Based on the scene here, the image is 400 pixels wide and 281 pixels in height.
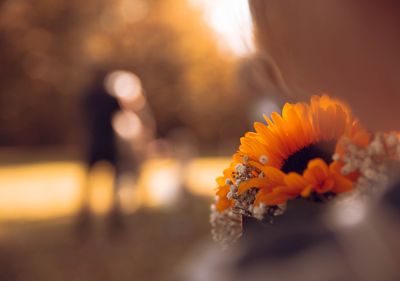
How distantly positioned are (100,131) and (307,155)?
26.5ft

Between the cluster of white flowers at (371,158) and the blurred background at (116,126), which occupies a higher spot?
the blurred background at (116,126)

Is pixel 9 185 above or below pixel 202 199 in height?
above

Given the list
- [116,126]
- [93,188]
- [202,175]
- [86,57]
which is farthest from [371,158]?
[86,57]

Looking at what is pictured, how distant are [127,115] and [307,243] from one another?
838 centimetres

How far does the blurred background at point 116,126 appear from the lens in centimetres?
695

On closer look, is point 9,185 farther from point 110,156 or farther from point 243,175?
point 243,175

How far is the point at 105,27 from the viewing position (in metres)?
20.9

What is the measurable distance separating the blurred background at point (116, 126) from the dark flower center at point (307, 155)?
0.11m

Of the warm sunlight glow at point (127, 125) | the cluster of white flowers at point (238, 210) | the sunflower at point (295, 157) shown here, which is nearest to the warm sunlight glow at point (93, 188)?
the warm sunlight glow at point (127, 125)

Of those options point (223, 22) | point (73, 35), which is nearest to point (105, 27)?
point (73, 35)

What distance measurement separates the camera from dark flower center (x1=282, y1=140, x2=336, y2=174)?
0.79 m

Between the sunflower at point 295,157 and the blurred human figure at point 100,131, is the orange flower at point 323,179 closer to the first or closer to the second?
the sunflower at point 295,157

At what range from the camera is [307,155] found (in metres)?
0.82

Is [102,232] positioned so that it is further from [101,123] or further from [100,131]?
[101,123]
